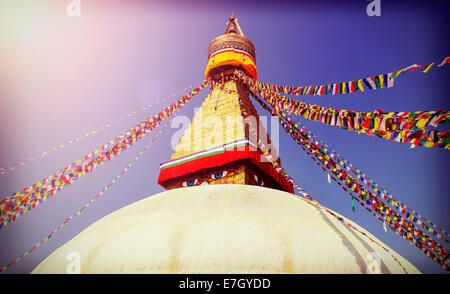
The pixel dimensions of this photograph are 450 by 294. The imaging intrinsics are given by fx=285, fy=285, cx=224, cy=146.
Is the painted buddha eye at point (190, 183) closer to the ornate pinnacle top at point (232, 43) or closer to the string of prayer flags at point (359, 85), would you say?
the string of prayer flags at point (359, 85)

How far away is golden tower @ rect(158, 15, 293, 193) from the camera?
277 inches

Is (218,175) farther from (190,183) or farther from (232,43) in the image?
(232,43)

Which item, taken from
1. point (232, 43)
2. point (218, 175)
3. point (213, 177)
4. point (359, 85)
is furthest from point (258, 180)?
point (232, 43)

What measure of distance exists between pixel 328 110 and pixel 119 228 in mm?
4073

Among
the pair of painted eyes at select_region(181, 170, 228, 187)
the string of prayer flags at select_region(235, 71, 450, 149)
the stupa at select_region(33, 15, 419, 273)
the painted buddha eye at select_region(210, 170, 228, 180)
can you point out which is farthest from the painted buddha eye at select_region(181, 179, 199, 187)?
the string of prayer flags at select_region(235, 71, 450, 149)

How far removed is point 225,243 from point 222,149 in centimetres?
406

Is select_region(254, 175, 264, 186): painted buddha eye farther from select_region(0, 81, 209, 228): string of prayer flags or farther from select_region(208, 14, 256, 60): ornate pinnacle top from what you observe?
select_region(208, 14, 256, 60): ornate pinnacle top

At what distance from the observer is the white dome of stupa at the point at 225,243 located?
3045 millimetres

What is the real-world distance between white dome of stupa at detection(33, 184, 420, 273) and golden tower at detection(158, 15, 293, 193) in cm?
279

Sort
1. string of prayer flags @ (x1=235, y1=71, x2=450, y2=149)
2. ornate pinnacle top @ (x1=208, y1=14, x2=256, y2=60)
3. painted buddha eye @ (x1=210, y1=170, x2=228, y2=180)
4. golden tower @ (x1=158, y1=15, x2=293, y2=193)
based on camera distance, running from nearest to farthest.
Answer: string of prayer flags @ (x1=235, y1=71, x2=450, y2=149) < golden tower @ (x1=158, y1=15, x2=293, y2=193) < painted buddha eye @ (x1=210, y1=170, x2=228, y2=180) < ornate pinnacle top @ (x1=208, y1=14, x2=256, y2=60)

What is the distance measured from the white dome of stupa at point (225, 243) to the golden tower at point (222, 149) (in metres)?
2.79

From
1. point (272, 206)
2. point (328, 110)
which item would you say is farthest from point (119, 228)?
point (328, 110)

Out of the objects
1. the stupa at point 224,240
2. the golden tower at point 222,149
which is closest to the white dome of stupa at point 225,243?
the stupa at point 224,240

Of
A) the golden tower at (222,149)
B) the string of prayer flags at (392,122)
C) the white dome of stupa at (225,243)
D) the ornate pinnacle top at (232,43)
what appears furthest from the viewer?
the ornate pinnacle top at (232,43)
